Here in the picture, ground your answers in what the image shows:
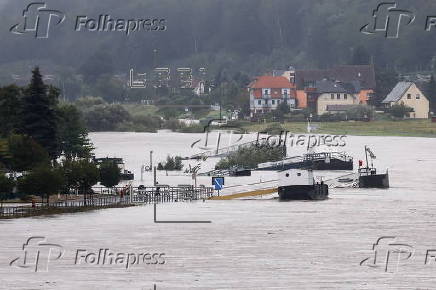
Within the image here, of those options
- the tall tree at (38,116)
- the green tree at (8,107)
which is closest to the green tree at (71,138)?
the green tree at (8,107)

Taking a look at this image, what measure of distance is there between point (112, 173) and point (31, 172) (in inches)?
489

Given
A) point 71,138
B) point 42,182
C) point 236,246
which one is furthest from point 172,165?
point 236,246

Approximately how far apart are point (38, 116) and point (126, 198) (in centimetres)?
1653

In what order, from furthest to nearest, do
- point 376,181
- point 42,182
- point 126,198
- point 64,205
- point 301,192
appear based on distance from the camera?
1. point 376,181
2. point 301,192
3. point 126,198
4. point 64,205
5. point 42,182

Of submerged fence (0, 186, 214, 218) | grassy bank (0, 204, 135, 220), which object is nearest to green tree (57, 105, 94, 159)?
submerged fence (0, 186, 214, 218)

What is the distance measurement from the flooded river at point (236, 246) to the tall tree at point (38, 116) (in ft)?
59.7

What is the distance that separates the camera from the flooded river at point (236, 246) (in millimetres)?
59438

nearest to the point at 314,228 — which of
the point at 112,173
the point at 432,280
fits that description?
the point at 432,280

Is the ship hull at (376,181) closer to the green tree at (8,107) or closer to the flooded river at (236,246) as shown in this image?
the flooded river at (236,246)

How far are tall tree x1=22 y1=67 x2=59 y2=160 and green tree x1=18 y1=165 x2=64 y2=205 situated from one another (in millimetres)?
20454

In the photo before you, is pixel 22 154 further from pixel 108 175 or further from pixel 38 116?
pixel 38 116

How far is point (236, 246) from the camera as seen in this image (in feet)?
232

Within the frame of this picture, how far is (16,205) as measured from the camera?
311 ft

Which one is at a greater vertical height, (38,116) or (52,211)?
(38,116)
